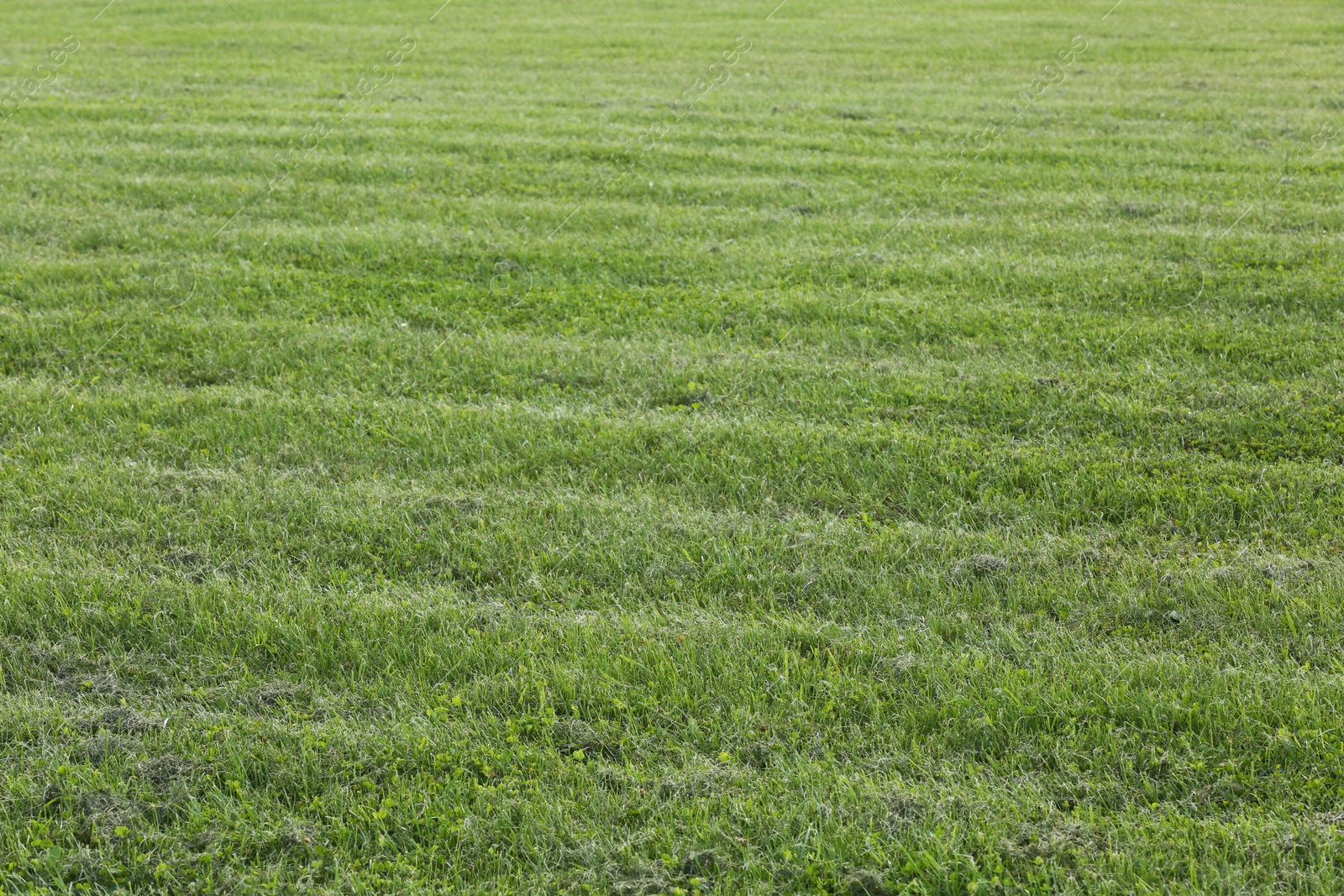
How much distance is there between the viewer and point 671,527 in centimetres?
494

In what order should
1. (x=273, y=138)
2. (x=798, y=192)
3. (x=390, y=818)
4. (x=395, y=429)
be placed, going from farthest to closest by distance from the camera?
(x=273, y=138)
(x=798, y=192)
(x=395, y=429)
(x=390, y=818)

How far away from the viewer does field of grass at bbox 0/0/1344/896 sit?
133 inches

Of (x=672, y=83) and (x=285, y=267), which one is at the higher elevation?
(x=672, y=83)

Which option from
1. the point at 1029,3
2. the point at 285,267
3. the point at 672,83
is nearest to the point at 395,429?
the point at 285,267

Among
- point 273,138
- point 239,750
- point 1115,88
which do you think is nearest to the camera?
point 239,750

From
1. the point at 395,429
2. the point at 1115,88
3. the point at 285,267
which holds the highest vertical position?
the point at 1115,88

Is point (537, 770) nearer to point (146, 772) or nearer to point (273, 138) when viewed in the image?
point (146, 772)

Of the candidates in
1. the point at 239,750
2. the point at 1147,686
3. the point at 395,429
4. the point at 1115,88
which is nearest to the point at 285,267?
the point at 395,429

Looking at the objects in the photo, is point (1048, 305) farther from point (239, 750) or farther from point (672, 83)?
point (672, 83)

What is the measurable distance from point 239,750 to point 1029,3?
2601 centimetres

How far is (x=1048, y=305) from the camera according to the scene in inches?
296

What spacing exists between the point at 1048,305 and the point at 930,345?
1.18m

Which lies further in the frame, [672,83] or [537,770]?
[672,83]

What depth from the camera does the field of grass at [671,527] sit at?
3.37 metres
